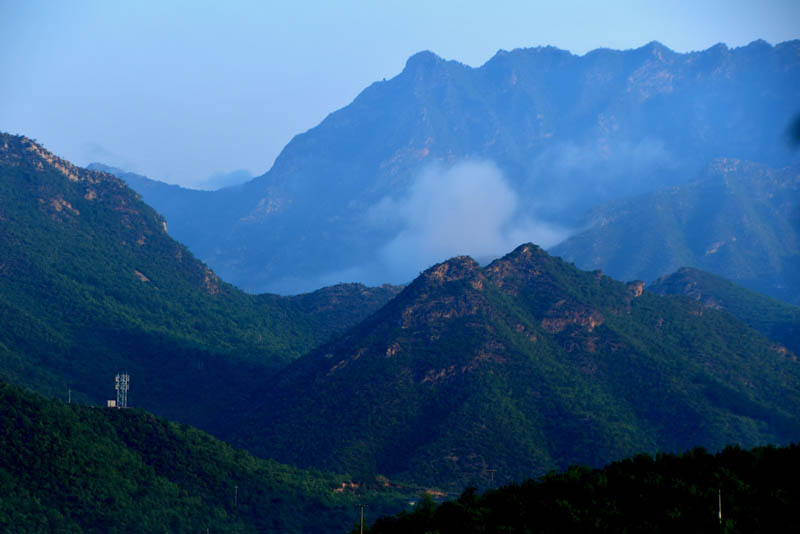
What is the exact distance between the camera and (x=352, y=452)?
184375 millimetres

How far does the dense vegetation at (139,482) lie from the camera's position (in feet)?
461

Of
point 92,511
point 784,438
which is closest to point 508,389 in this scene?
point 784,438

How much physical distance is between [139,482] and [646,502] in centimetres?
6956

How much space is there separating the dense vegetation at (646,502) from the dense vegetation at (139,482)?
40758 mm

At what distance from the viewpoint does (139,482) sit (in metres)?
151

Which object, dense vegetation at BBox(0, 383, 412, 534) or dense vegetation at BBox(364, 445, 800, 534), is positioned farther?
dense vegetation at BBox(0, 383, 412, 534)

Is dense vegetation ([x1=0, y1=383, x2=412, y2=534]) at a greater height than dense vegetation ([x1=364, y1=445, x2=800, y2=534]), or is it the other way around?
dense vegetation ([x1=0, y1=383, x2=412, y2=534])

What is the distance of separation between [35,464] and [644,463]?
69.4 metres

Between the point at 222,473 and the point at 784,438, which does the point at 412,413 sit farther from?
the point at 784,438

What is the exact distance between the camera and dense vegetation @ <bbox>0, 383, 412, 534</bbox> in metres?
140

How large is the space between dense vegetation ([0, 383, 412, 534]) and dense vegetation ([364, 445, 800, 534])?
40.8 m

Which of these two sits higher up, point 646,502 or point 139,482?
point 139,482

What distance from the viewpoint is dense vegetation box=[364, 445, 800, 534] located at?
318ft

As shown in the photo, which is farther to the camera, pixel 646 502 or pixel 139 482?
pixel 139 482
